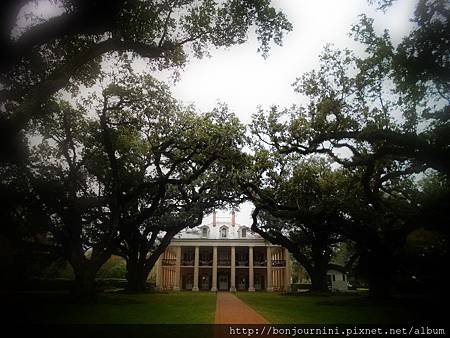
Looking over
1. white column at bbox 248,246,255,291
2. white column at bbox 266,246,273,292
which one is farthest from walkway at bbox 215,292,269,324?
white column at bbox 266,246,273,292

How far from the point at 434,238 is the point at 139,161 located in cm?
2283

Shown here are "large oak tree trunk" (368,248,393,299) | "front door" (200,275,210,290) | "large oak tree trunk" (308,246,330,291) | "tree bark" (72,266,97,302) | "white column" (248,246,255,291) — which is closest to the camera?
"tree bark" (72,266,97,302)

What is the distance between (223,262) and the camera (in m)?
54.2

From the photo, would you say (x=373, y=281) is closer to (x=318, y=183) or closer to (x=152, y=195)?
(x=318, y=183)

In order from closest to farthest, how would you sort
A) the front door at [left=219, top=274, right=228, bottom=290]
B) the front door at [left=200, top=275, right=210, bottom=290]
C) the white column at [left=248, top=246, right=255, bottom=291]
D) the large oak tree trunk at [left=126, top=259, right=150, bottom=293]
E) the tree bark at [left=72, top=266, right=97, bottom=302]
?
the tree bark at [left=72, top=266, right=97, bottom=302]
the large oak tree trunk at [left=126, top=259, right=150, bottom=293]
the white column at [left=248, top=246, right=255, bottom=291]
the front door at [left=219, top=274, right=228, bottom=290]
the front door at [left=200, top=275, right=210, bottom=290]

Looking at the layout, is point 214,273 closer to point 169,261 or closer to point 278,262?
point 169,261

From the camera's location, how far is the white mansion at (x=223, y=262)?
5119 centimetres

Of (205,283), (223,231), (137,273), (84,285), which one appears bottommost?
(205,283)

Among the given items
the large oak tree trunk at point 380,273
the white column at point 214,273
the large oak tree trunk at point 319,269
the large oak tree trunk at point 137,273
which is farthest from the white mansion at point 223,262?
the large oak tree trunk at point 380,273

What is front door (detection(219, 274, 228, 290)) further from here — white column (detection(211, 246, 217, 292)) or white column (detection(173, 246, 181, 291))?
white column (detection(173, 246, 181, 291))

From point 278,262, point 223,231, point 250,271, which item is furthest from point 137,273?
point 278,262

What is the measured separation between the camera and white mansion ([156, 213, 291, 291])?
5119 centimetres

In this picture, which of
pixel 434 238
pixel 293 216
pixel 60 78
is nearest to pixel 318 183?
pixel 293 216

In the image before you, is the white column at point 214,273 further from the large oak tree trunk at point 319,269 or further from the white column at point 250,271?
the large oak tree trunk at point 319,269
